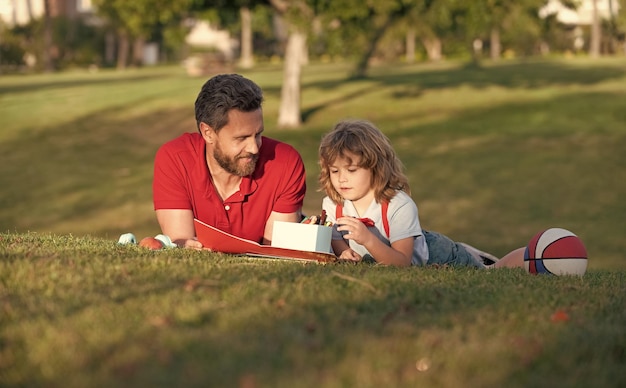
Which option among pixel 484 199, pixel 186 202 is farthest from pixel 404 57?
pixel 186 202

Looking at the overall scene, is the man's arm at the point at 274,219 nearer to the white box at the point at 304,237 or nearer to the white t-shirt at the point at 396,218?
the white t-shirt at the point at 396,218

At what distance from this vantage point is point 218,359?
13.3 feet

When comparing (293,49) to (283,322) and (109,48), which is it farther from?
(109,48)

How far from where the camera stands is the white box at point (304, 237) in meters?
6.55

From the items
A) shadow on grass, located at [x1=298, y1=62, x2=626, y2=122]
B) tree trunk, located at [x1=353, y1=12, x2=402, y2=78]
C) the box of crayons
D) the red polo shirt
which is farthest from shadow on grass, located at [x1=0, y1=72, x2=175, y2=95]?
the box of crayons

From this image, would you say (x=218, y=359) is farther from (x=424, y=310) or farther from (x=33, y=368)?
(x=424, y=310)

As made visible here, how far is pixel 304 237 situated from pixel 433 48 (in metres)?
67.8

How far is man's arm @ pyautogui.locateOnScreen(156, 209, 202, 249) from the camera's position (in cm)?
754

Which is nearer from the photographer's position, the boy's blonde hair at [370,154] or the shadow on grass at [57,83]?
the boy's blonde hair at [370,154]

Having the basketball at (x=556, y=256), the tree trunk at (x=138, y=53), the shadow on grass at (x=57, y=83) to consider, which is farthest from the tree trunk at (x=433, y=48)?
the basketball at (x=556, y=256)

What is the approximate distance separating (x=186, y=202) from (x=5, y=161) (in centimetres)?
2030

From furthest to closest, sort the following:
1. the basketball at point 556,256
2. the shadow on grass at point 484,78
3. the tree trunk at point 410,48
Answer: the tree trunk at point 410,48 < the shadow on grass at point 484,78 < the basketball at point 556,256

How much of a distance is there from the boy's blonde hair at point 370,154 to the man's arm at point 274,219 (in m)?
0.54

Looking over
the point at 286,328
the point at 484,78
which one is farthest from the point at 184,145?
the point at 484,78
